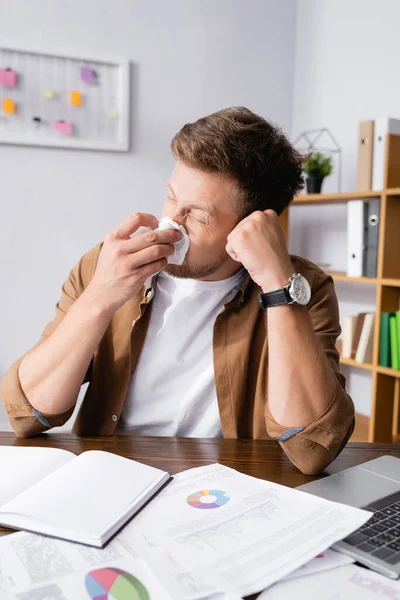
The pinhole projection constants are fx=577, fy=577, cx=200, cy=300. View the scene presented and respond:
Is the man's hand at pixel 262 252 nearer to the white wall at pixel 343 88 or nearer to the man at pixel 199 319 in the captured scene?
the man at pixel 199 319

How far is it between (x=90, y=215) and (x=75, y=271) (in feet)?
5.59

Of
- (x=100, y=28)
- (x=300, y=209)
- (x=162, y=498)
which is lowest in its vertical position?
(x=162, y=498)

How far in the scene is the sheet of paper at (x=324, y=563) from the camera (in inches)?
→ 25.2

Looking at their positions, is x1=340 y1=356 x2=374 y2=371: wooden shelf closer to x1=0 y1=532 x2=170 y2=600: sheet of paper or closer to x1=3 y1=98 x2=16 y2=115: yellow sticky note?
x1=3 y1=98 x2=16 y2=115: yellow sticky note

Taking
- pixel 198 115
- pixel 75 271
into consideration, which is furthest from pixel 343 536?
pixel 198 115

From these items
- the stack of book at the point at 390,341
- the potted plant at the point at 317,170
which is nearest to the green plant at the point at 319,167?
the potted plant at the point at 317,170

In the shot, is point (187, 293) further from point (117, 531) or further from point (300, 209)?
point (300, 209)

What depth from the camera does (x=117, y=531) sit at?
0.70m

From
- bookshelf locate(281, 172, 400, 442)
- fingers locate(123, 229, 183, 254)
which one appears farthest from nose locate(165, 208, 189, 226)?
bookshelf locate(281, 172, 400, 442)

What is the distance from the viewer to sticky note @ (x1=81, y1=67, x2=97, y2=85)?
2940 mm

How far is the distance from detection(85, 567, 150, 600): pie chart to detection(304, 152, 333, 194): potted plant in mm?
2609

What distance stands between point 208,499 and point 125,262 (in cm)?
52

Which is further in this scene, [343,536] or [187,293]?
[187,293]

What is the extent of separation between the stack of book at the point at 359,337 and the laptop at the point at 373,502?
5.46ft
